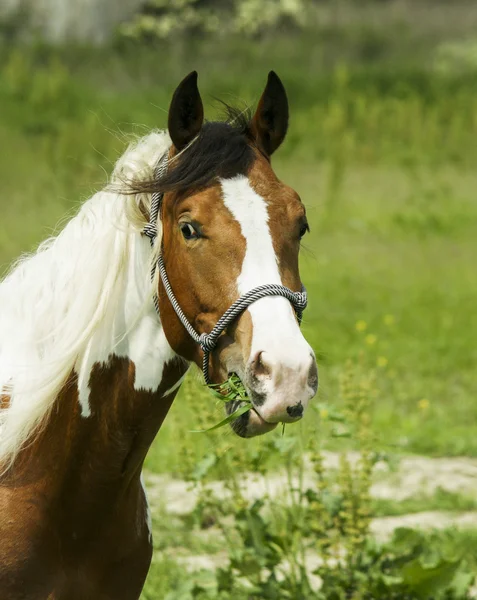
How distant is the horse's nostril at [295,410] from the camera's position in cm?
218

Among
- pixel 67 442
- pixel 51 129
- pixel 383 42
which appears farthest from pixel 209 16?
pixel 67 442

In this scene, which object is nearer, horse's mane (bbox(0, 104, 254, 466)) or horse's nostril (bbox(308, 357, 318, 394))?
horse's nostril (bbox(308, 357, 318, 394))

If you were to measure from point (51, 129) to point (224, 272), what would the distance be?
10183mm

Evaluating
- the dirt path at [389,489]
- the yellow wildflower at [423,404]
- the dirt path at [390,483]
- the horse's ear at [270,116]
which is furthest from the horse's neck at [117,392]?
the yellow wildflower at [423,404]

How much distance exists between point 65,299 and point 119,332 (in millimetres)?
160

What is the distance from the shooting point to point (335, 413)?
3549 millimetres

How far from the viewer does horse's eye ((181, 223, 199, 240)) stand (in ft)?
7.98

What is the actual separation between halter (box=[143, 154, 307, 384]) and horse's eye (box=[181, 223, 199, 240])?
4.8 inches

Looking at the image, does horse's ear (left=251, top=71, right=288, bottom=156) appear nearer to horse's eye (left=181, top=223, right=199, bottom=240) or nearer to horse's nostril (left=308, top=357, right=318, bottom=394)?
horse's eye (left=181, top=223, right=199, bottom=240)

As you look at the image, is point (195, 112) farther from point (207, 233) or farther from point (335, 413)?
point (335, 413)

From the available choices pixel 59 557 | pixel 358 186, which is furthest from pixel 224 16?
pixel 59 557

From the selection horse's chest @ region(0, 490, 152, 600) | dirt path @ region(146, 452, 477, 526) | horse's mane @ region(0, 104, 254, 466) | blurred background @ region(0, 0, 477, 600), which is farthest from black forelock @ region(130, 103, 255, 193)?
dirt path @ region(146, 452, 477, 526)

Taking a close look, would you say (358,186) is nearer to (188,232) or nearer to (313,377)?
(188,232)

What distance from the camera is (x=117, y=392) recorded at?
8.46 feet
